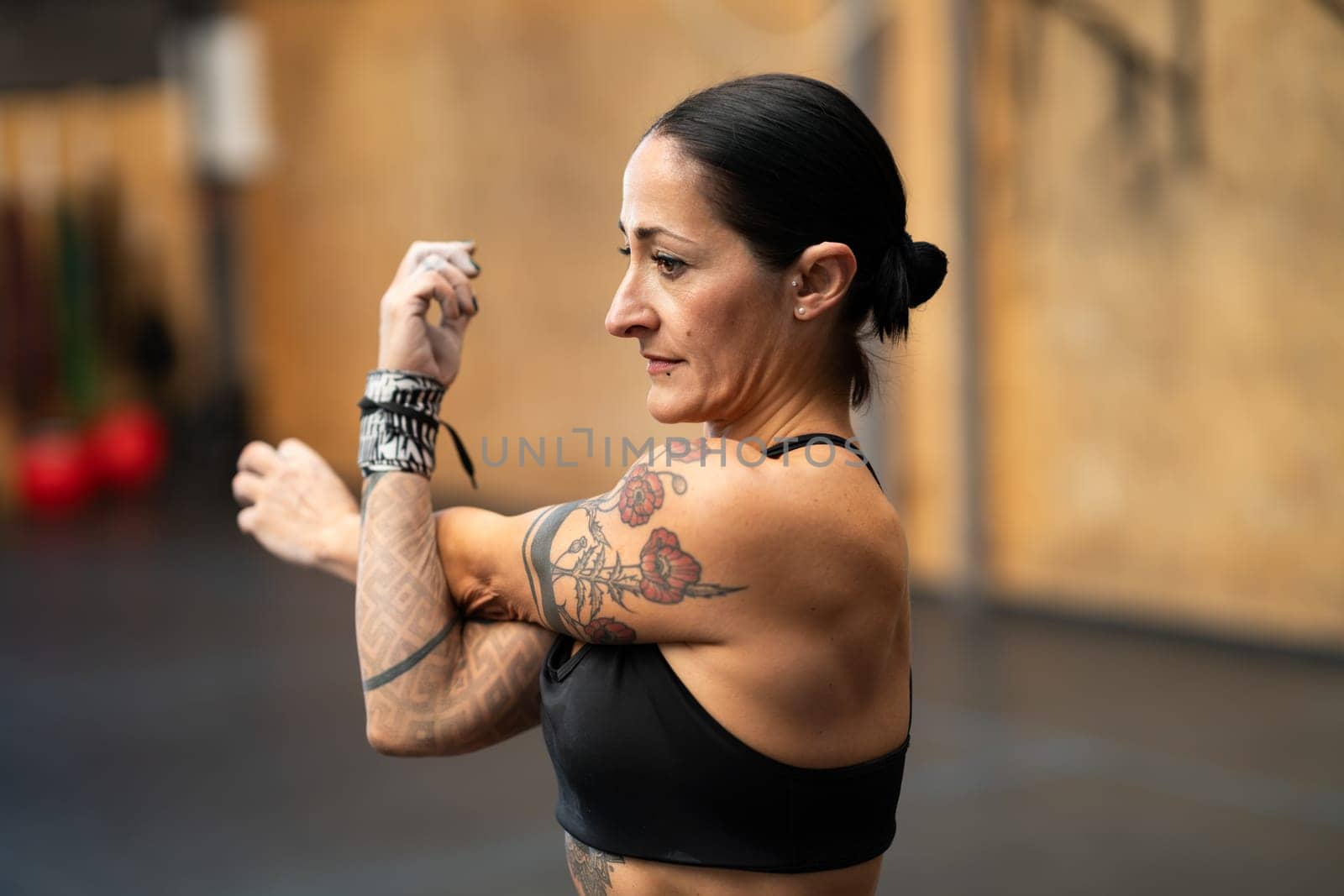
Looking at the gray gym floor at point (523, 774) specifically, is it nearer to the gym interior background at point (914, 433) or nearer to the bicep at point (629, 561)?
the gym interior background at point (914, 433)

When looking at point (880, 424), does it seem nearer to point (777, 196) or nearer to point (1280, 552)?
point (1280, 552)

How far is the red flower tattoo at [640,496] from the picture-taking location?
1230 mm

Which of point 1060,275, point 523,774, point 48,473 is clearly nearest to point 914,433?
point 1060,275

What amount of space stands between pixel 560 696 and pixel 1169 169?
4067mm

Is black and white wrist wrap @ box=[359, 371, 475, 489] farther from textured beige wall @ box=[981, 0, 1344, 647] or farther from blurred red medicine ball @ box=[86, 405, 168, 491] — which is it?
blurred red medicine ball @ box=[86, 405, 168, 491]

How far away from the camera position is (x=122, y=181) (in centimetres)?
1062

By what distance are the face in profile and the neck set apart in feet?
0.07

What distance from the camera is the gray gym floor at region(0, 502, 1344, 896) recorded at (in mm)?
3355

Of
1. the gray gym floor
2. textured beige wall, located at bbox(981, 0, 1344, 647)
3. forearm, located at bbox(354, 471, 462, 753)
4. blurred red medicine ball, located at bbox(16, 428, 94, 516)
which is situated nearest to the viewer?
forearm, located at bbox(354, 471, 462, 753)

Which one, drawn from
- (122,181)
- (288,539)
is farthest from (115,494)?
(288,539)

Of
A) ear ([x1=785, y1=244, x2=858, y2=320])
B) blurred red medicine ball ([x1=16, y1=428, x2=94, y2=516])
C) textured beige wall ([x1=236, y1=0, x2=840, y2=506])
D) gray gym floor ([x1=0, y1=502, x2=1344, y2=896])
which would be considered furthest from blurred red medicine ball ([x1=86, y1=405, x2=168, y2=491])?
ear ([x1=785, y1=244, x2=858, y2=320])

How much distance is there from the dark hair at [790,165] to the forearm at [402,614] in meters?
0.38

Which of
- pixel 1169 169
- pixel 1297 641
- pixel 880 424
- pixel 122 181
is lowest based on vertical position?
pixel 1297 641

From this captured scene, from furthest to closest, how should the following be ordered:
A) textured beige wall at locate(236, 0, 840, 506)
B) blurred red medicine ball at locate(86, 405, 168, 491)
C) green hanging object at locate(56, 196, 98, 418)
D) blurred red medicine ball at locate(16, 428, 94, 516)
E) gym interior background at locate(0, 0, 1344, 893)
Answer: blurred red medicine ball at locate(86, 405, 168, 491) < green hanging object at locate(56, 196, 98, 418) < blurred red medicine ball at locate(16, 428, 94, 516) < textured beige wall at locate(236, 0, 840, 506) < gym interior background at locate(0, 0, 1344, 893)
